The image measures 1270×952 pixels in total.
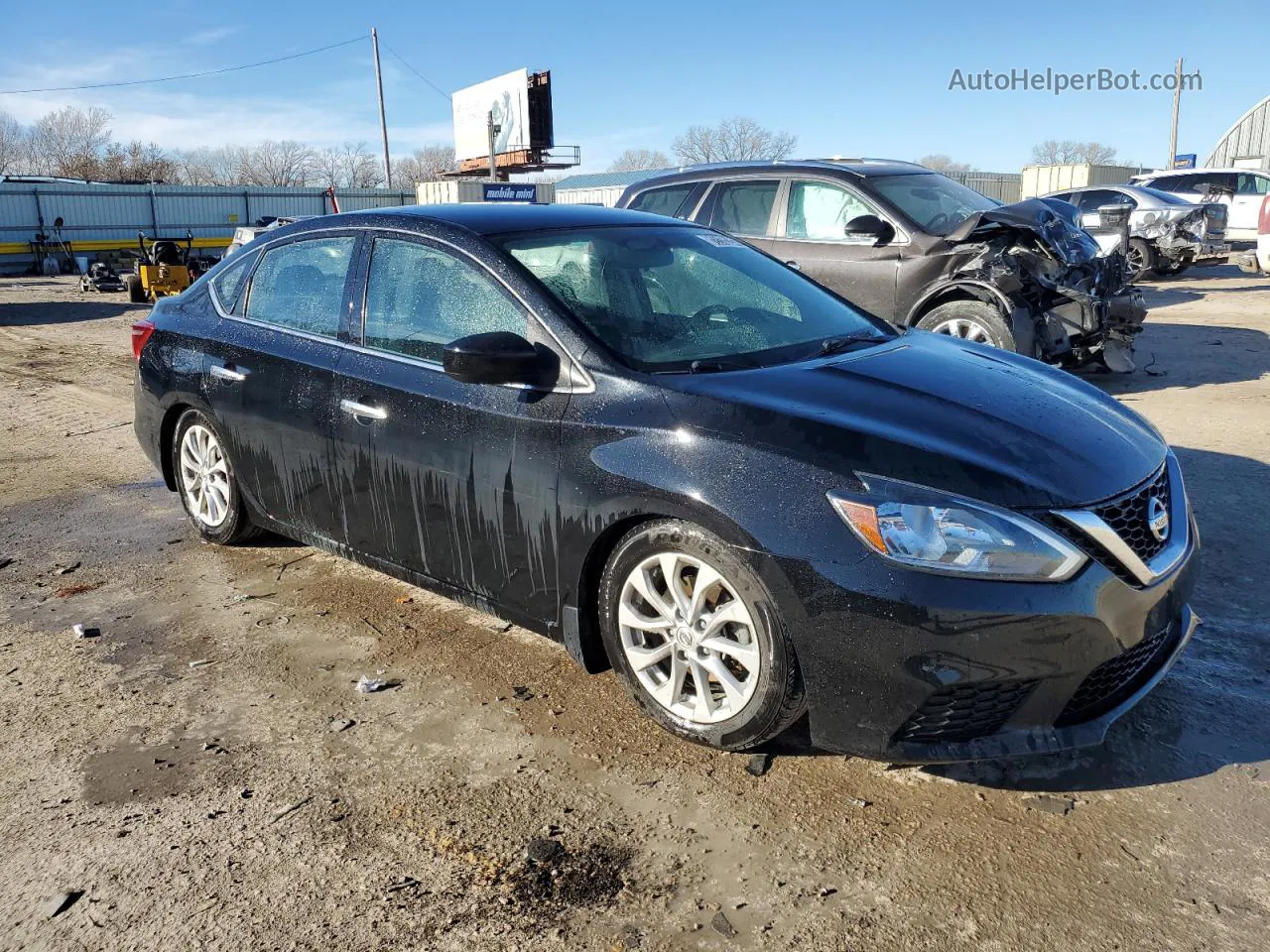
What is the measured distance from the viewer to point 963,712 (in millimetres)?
2689

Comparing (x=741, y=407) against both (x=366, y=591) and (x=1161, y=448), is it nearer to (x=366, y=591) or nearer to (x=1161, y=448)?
(x=1161, y=448)

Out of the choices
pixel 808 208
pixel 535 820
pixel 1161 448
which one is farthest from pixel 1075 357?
pixel 535 820

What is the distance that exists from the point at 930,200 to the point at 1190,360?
11.4ft

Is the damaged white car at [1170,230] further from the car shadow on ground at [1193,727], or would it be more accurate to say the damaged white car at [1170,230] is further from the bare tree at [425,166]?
the bare tree at [425,166]

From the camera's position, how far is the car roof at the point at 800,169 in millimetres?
8500

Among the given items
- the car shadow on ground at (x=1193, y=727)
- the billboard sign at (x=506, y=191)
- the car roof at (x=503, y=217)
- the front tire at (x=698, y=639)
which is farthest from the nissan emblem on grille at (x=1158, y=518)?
the billboard sign at (x=506, y=191)

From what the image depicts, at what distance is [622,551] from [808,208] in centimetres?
611

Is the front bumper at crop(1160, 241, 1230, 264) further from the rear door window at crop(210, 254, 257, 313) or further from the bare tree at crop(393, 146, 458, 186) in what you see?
the bare tree at crop(393, 146, 458, 186)

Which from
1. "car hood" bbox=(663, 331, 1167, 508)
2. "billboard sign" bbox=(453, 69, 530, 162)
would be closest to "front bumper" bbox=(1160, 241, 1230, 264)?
"car hood" bbox=(663, 331, 1167, 508)

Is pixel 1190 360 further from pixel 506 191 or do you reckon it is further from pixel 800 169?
pixel 506 191

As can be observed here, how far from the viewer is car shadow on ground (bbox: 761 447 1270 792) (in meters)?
2.99

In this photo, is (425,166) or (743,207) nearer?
(743,207)

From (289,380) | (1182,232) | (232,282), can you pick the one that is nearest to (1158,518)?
(289,380)

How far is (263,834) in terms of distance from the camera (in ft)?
9.16
